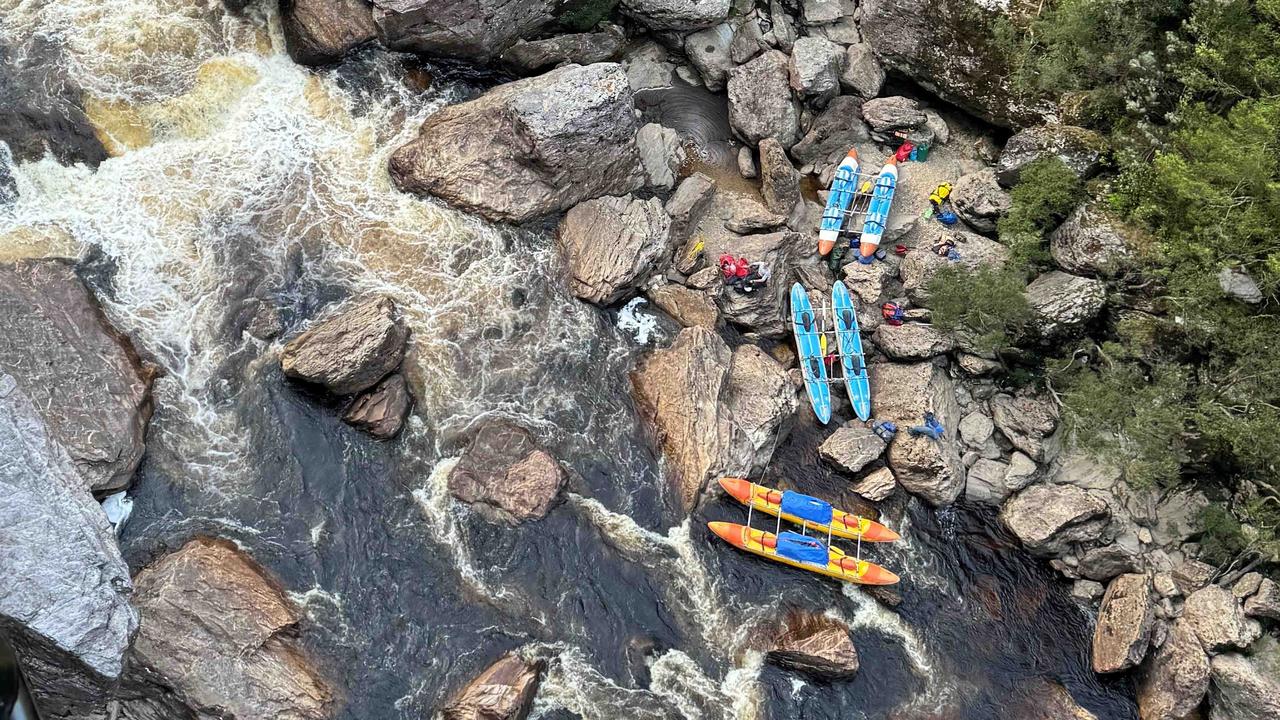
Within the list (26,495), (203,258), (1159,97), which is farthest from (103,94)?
(1159,97)

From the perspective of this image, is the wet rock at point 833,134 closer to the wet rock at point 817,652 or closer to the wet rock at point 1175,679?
the wet rock at point 817,652

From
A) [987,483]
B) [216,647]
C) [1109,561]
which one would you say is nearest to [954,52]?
[987,483]

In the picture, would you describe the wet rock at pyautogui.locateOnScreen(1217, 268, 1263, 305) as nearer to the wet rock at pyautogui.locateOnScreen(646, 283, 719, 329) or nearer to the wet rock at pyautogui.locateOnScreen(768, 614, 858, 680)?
the wet rock at pyautogui.locateOnScreen(768, 614, 858, 680)

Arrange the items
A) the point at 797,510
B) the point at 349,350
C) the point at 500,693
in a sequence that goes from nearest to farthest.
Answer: the point at 500,693
the point at 349,350
the point at 797,510

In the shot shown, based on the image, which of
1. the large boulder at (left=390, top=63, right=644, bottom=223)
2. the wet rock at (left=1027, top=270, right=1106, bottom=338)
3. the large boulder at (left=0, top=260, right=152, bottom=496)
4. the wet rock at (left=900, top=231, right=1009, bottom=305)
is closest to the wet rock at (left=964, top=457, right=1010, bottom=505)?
the wet rock at (left=1027, top=270, right=1106, bottom=338)

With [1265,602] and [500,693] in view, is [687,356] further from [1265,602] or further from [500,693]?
[1265,602]

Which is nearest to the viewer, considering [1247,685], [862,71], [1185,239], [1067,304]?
[1247,685]

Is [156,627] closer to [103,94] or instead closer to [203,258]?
[203,258]
